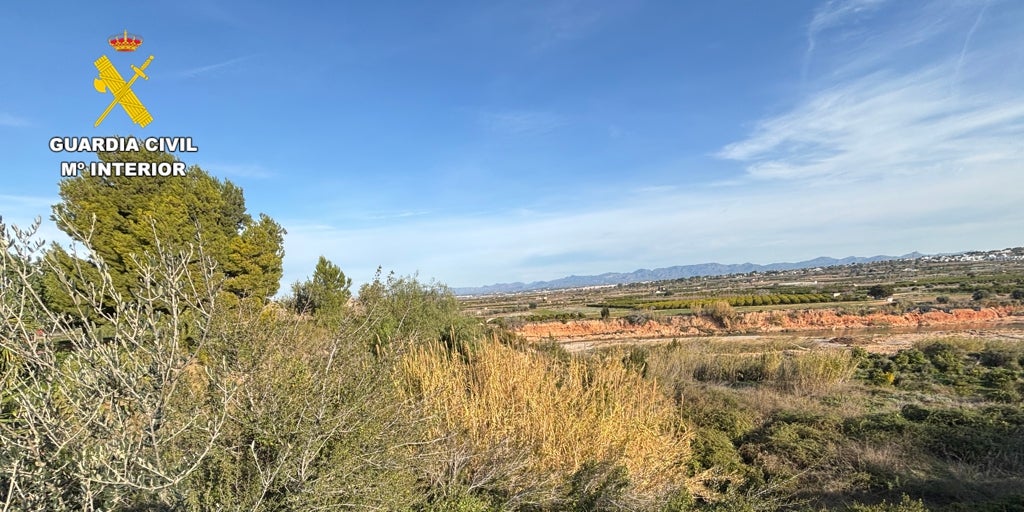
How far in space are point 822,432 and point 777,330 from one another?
2712 cm

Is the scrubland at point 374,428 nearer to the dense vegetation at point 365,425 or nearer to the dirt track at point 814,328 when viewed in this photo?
the dense vegetation at point 365,425

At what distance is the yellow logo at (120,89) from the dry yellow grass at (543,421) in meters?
7.68

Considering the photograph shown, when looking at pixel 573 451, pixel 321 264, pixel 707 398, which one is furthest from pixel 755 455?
pixel 321 264

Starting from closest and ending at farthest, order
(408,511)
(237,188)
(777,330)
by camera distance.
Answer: (408,511) → (237,188) → (777,330)

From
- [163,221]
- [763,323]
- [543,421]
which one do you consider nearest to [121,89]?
[163,221]

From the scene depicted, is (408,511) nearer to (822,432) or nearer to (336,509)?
(336,509)

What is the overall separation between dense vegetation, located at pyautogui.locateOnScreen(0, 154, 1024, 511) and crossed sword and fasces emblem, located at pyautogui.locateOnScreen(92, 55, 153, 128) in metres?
4.05

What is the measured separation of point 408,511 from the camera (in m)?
4.09

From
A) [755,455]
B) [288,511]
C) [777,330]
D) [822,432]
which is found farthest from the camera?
[777,330]

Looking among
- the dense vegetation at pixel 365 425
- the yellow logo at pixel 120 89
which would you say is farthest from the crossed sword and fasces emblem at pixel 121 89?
the dense vegetation at pixel 365 425

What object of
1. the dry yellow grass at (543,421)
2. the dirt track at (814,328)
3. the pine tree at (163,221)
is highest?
the pine tree at (163,221)

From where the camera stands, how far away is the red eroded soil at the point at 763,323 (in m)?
30.2

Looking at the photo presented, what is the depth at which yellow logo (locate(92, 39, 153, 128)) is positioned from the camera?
8.38m

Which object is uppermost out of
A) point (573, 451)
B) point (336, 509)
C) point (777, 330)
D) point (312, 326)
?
point (312, 326)
